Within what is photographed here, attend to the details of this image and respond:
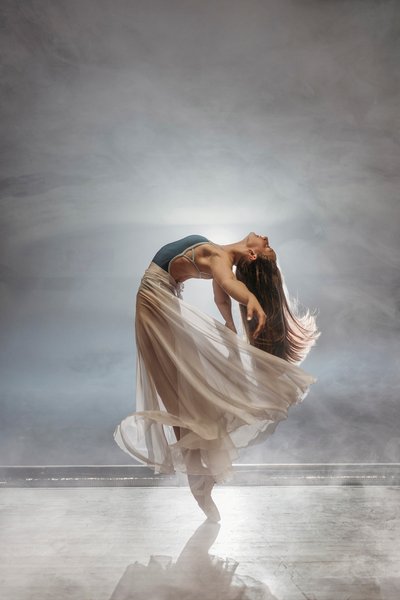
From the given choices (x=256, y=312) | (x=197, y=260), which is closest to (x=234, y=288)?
(x=256, y=312)

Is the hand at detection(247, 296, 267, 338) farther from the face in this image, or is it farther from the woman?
the face

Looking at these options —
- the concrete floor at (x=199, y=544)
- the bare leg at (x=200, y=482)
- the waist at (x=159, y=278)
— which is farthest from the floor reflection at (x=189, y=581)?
the waist at (x=159, y=278)

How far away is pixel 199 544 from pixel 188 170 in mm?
2101

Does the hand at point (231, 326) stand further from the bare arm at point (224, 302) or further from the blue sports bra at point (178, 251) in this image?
the blue sports bra at point (178, 251)

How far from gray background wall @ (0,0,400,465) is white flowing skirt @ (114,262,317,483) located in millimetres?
1081

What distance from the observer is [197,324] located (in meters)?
2.17

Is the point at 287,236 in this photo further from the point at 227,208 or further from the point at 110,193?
the point at 110,193

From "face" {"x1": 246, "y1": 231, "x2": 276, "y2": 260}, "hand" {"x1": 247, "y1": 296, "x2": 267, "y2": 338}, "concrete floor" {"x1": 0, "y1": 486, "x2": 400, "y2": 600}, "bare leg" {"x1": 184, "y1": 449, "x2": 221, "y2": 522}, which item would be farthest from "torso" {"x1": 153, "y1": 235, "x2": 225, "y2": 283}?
"concrete floor" {"x1": 0, "y1": 486, "x2": 400, "y2": 600}

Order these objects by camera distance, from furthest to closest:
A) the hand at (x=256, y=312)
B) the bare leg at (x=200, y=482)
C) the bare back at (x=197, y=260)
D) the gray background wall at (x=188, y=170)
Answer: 1. the gray background wall at (x=188, y=170)
2. the bare back at (x=197, y=260)
3. the bare leg at (x=200, y=482)
4. the hand at (x=256, y=312)

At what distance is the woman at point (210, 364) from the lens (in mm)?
2053

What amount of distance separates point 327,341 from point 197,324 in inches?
54.7

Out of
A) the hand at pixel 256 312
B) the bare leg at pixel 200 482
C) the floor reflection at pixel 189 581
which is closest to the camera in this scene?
the floor reflection at pixel 189 581

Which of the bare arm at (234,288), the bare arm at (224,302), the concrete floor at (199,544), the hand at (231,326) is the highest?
the bare arm at (234,288)

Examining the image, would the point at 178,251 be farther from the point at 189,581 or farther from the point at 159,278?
the point at 189,581
